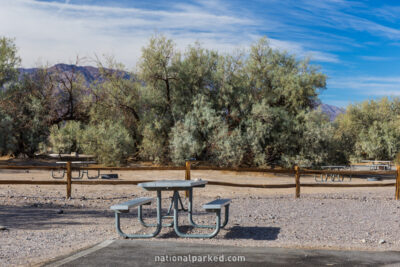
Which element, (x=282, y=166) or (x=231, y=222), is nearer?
(x=231, y=222)

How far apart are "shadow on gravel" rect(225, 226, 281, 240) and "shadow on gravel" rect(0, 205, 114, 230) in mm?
3496

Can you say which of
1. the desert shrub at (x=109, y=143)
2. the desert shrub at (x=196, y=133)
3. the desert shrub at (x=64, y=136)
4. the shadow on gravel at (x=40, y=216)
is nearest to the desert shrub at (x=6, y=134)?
the desert shrub at (x=64, y=136)

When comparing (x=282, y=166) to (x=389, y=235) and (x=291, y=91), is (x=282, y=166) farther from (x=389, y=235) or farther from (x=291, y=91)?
(x=389, y=235)

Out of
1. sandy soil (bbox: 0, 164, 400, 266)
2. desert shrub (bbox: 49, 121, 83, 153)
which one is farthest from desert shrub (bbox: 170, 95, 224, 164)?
sandy soil (bbox: 0, 164, 400, 266)

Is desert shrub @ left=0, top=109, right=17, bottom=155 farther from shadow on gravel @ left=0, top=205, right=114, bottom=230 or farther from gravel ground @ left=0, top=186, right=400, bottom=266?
shadow on gravel @ left=0, top=205, right=114, bottom=230

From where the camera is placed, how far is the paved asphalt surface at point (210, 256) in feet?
17.3

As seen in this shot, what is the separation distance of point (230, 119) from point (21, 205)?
17.1 m

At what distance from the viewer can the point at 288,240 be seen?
6.95 meters

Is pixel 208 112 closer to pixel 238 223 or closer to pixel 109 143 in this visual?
pixel 109 143

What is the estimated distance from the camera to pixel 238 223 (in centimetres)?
862

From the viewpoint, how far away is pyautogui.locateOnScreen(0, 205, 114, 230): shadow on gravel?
29.1 ft

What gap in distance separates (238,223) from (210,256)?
10.2ft

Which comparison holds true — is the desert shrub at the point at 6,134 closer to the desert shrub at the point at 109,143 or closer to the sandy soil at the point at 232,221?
the desert shrub at the point at 109,143

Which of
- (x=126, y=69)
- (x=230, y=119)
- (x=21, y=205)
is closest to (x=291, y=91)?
(x=230, y=119)
